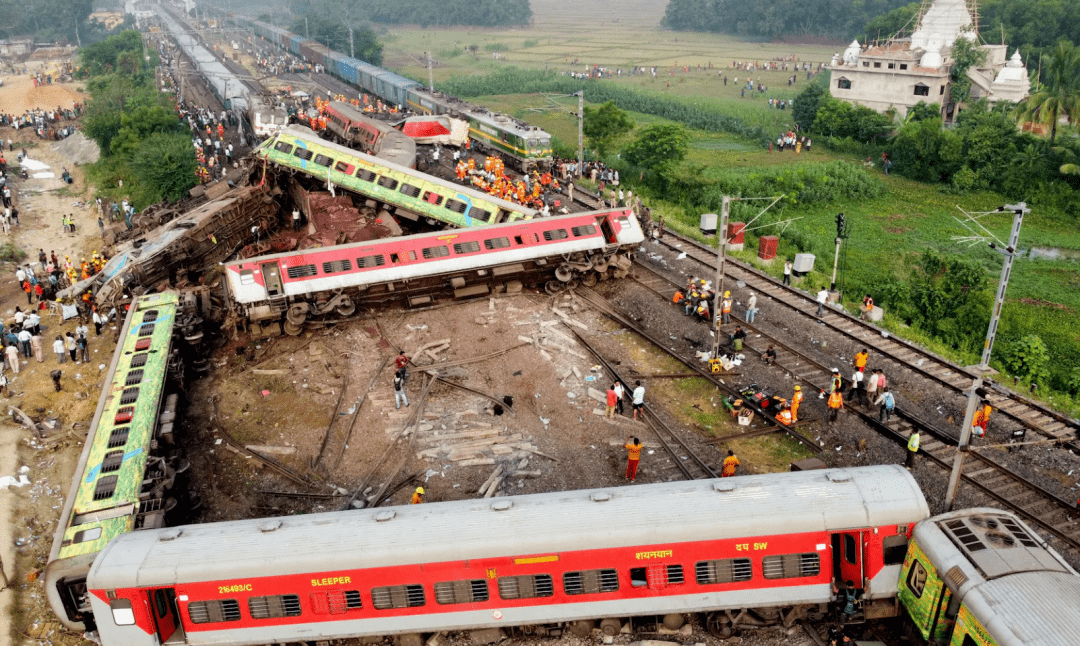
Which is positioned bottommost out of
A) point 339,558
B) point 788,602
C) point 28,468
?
point 28,468

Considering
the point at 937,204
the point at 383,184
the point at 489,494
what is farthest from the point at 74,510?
the point at 937,204

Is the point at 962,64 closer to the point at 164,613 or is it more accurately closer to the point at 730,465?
the point at 730,465

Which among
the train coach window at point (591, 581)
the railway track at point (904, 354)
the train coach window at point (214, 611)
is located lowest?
the railway track at point (904, 354)

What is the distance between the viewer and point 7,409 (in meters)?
28.4

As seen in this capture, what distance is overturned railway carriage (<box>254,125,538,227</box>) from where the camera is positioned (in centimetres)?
3881

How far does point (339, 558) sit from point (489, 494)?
655cm

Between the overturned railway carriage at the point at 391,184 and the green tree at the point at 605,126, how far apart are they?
20078mm

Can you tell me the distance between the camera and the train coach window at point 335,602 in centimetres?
1616

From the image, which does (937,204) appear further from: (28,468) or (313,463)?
(28,468)

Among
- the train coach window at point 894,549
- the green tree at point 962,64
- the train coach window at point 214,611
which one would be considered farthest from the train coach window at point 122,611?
the green tree at point 962,64

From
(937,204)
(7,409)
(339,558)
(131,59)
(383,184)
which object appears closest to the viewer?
(339,558)

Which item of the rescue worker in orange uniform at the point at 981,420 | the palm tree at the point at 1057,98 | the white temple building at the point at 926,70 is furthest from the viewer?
the white temple building at the point at 926,70

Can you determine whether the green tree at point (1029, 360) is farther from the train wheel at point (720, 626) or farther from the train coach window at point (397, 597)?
the train coach window at point (397, 597)

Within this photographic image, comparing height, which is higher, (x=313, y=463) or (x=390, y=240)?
(x=390, y=240)
